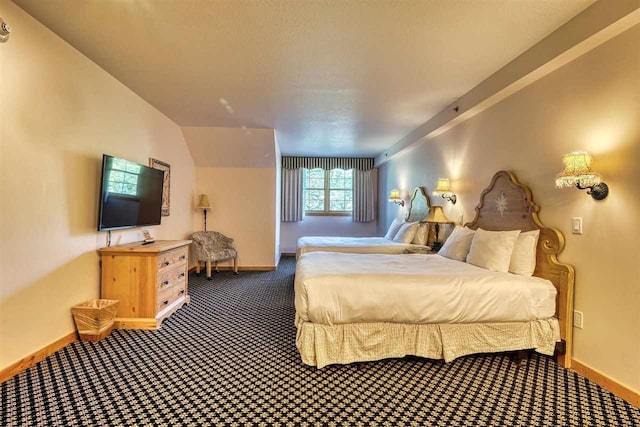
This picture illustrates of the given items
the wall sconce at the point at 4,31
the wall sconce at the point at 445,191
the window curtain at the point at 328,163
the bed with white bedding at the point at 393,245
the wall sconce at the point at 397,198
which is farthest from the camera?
the window curtain at the point at 328,163

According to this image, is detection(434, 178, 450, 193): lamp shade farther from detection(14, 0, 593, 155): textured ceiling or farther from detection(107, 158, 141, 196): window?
detection(107, 158, 141, 196): window

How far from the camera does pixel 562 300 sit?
227cm

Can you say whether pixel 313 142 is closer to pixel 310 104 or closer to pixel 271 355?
pixel 310 104

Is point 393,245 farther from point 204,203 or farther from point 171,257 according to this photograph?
point 204,203

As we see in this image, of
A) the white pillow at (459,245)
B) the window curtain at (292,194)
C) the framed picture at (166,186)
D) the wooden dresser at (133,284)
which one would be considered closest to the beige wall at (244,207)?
the framed picture at (166,186)

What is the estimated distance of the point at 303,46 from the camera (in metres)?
2.49

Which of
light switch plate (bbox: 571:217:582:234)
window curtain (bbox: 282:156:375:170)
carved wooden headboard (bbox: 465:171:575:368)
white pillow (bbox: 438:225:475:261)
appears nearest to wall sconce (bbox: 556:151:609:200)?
light switch plate (bbox: 571:217:582:234)

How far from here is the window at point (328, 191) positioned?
7.91 metres

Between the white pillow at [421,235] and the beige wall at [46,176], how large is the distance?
3.92 metres

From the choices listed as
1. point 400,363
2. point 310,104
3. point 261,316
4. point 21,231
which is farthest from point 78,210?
point 400,363

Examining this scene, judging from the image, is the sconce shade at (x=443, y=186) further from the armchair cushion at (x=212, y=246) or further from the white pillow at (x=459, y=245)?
the armchair cushion at (x=212, y=246)

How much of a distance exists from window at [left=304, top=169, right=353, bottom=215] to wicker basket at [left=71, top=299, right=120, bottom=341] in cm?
552

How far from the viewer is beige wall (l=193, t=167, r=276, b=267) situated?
19.1 ft

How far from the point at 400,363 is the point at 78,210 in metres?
3.04
